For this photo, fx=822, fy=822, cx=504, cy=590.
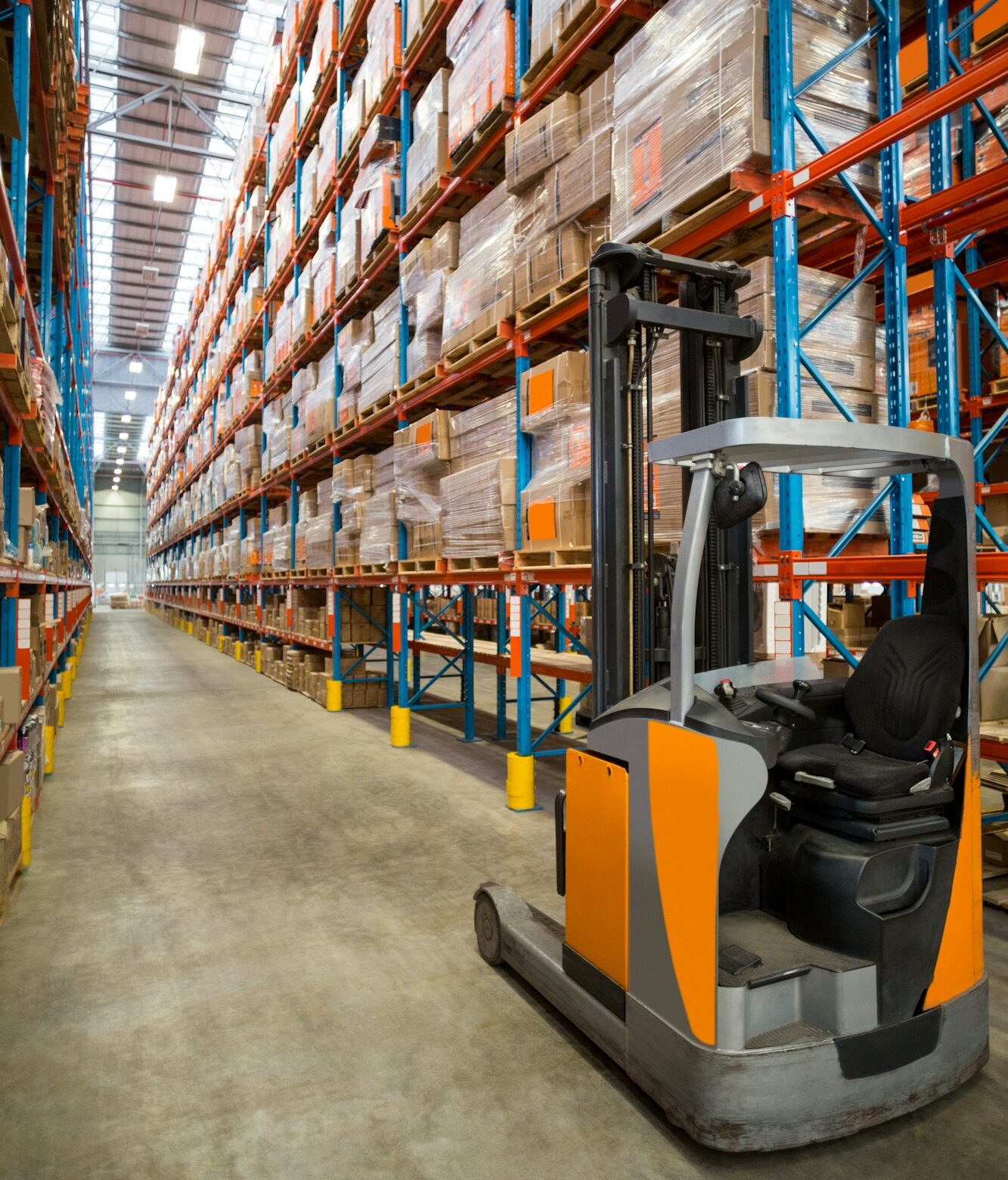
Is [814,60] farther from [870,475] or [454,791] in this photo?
[454,791]

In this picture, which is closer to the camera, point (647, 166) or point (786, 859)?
point (786, 859)

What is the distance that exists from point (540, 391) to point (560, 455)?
490 mm

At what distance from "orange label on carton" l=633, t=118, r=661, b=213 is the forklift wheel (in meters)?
3.42

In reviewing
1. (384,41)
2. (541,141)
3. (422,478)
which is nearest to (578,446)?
(541,141)

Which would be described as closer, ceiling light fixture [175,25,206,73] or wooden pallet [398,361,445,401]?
wooden pallet [398,361,445,401]

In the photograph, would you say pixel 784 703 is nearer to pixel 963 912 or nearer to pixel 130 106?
pixel 963 912

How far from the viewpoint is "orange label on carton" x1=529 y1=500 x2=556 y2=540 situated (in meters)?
5.00

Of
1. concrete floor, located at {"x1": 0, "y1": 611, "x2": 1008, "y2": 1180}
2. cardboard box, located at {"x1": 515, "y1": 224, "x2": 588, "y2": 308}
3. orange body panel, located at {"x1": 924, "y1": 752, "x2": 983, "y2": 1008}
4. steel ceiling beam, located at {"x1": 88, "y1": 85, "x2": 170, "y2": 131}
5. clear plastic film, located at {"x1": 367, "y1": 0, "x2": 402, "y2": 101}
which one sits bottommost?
concrete floor, located at {"x1": 0, "y1": 611, "x2": 1008, "y2": 1180}

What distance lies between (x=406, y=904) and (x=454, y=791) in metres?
2.08

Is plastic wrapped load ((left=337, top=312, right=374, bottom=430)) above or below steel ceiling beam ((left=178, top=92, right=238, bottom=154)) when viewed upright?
below

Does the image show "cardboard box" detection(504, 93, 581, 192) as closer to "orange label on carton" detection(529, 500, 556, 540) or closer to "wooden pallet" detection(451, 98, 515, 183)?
"wooden pallet" detection(451, 98, 515, 183)

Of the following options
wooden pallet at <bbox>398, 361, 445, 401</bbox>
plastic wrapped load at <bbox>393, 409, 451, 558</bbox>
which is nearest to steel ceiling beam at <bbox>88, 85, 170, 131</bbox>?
wooden pallet at <bbox>398, 361, 445, 401</bbox>

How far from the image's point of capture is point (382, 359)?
816cm

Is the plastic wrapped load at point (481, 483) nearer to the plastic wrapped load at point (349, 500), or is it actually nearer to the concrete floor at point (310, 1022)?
the concrete floor at point (310, 1022)
